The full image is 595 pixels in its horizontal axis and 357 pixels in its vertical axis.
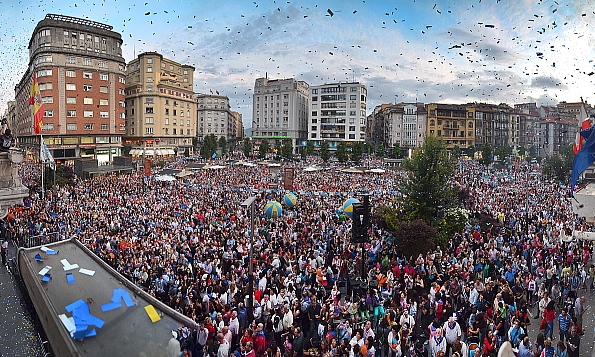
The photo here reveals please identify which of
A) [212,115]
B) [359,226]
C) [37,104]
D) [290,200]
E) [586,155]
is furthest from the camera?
[212,115]

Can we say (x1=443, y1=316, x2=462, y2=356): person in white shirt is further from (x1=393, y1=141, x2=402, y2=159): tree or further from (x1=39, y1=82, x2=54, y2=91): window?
(x1=393, y1=141, x2=402, y2=159): tree

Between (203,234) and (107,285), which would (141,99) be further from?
(107,285)

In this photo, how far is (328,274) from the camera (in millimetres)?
12781

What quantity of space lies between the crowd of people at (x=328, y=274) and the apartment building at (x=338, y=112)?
65.3m

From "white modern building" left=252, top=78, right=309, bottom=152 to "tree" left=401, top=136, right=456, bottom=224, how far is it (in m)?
78.6

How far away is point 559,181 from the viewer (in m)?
41.4

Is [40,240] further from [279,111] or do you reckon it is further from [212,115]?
[212,115]

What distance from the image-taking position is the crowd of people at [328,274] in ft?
28.5

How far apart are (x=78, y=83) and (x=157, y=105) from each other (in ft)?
64.0

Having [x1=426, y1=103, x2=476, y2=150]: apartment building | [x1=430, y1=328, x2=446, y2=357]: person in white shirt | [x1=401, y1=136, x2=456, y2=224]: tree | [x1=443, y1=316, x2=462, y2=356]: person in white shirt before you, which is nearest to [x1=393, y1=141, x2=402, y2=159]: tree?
[x1=426, y1=103, x2=476, y2=150]: apartment building

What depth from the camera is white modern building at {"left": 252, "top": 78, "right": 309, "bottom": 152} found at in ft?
326

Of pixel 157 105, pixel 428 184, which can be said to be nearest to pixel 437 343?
pixel 428 184

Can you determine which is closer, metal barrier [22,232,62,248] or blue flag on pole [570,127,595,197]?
blue flag on pole [570,127,595,197]

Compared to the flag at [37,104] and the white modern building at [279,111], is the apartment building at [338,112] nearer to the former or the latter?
the white modern building at [279,111]
